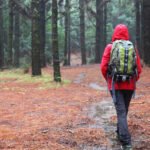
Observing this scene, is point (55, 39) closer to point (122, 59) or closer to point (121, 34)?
point (121, 34)

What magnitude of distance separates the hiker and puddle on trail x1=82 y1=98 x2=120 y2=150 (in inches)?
11.1

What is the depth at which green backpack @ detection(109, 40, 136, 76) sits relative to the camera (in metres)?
6.11

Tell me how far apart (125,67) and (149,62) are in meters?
14.5

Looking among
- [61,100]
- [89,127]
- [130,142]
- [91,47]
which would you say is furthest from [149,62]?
[91,47]

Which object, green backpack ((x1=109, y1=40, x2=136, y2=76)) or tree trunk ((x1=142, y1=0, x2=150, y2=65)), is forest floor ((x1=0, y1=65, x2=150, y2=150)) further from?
tree trunk ((x1=142, y1=0, x2=150, y2=65))

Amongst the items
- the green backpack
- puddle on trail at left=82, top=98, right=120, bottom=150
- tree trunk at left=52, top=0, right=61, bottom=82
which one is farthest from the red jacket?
tree trunk at left=52, top=0, right=61, bottom=82

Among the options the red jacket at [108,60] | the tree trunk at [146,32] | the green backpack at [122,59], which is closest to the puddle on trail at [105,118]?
the red jacket at [108,60]

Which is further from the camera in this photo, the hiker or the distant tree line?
the distant tree line

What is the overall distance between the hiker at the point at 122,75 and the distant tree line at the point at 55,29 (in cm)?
882

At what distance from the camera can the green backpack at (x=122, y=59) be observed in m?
6.11

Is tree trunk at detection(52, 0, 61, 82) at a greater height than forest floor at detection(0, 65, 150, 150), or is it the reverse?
tree trunk at detection(52, 0, 61, 82)

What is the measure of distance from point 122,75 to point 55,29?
911 centimetres

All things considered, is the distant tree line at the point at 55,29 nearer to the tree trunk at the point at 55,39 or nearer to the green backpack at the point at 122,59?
the tree trunk at the point at 55,39

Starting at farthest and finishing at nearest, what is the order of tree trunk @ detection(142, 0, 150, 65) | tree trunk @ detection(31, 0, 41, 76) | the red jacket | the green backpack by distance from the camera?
tree trunk @ detection(142, 0, 150, 65)
tree trunk @ detection(31, 0, 41, 76)
the red jacket
the green backpack
